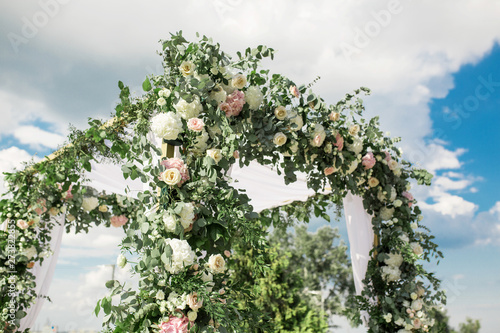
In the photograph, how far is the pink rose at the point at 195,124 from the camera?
214cm

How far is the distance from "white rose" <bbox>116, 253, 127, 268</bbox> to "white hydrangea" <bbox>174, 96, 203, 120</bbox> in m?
0.82

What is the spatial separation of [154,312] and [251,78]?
4.97 ft

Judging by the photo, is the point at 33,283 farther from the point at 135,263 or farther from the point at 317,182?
the point at 317,182

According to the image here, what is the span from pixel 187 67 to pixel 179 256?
1076mm

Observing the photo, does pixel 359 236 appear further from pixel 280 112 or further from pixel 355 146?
pixel 280 112

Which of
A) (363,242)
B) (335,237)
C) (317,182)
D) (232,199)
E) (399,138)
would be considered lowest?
(232,199)

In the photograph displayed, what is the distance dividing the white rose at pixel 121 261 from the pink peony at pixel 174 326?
1.15 feet

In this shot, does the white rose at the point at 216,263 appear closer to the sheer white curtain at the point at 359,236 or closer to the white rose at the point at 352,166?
the white rose at the point at 352,166

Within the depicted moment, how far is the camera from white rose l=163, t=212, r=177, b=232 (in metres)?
1.95

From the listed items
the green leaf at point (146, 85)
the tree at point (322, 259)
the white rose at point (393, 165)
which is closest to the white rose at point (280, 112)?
the green leaf at point (146, 85)

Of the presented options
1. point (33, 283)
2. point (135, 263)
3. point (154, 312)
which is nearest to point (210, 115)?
point (135, 263)

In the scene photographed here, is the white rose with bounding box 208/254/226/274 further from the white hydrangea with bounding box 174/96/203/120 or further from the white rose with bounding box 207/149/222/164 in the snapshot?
the white hydrangea with bounding box 174/96/203/120

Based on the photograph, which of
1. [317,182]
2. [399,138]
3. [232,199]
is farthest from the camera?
[399,138]

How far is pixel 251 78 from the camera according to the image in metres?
2.55
